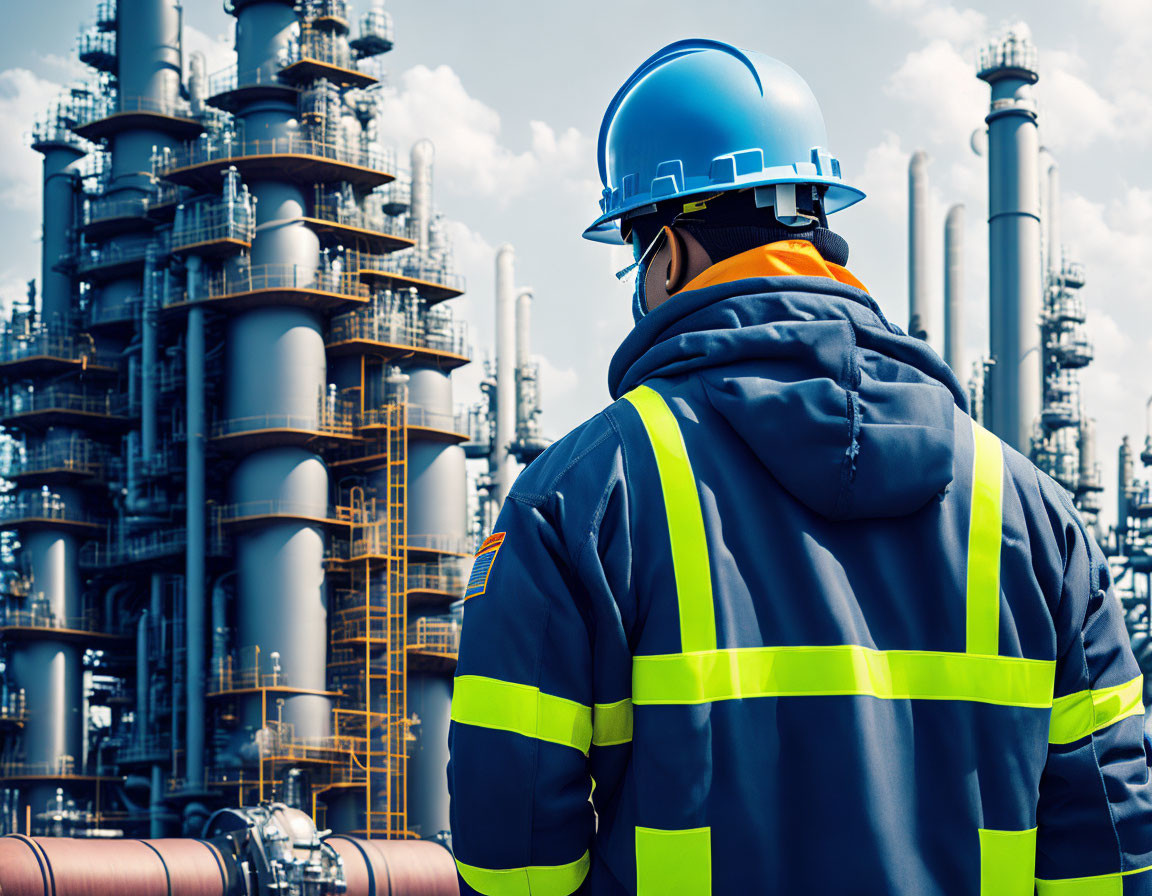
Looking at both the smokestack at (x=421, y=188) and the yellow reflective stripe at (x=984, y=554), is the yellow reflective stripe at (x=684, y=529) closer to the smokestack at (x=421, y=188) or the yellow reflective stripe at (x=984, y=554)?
the yellow reflective stripe at (x=984, y=554)

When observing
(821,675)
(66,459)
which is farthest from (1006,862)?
(66,459)

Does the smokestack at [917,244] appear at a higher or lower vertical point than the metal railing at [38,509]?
higher

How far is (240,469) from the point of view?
39.7 m

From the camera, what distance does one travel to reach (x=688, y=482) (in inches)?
89.5

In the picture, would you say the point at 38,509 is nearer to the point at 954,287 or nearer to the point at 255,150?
the point at 255,150

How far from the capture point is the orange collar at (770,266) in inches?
98.4

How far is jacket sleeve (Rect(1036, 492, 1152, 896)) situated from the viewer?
2434mm

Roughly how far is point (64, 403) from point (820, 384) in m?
44.1

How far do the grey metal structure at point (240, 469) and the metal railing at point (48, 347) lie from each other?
0.11 metres

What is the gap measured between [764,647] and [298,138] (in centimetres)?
4052

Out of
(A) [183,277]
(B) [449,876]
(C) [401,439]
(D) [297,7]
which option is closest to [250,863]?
(B) [449,876]

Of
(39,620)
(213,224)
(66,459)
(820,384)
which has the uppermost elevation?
(213,224)

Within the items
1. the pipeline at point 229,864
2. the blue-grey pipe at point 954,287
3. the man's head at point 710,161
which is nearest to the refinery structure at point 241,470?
the pipeline at point 229,864

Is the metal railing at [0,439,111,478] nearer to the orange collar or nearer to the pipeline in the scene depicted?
the pipeline
